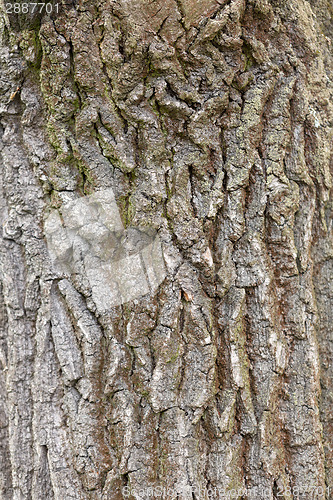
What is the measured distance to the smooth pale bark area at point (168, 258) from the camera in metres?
1.12

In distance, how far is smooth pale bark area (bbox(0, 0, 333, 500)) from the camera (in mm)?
1123

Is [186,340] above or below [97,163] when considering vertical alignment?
below

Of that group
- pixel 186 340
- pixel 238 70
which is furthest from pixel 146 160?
pixel 186 340

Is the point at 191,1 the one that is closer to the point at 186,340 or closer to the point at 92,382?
the point at 186,340

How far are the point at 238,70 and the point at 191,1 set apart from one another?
24 cm

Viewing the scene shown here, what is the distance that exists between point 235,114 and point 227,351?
744 millimetres

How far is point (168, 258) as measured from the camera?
A: 1162mm

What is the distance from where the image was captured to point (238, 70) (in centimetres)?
118

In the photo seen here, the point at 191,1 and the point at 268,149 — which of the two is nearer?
the point at 191,1

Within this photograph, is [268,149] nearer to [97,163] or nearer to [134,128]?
→ [134,128]

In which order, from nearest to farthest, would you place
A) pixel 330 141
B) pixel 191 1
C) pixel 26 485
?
pixel 191 1, pixel 26 485, pixel 330 141

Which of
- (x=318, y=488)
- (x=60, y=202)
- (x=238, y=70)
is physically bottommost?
(x=318, y=488)

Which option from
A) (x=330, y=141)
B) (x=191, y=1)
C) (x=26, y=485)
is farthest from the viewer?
(x=330, y=141)

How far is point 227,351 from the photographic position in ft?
3.87
